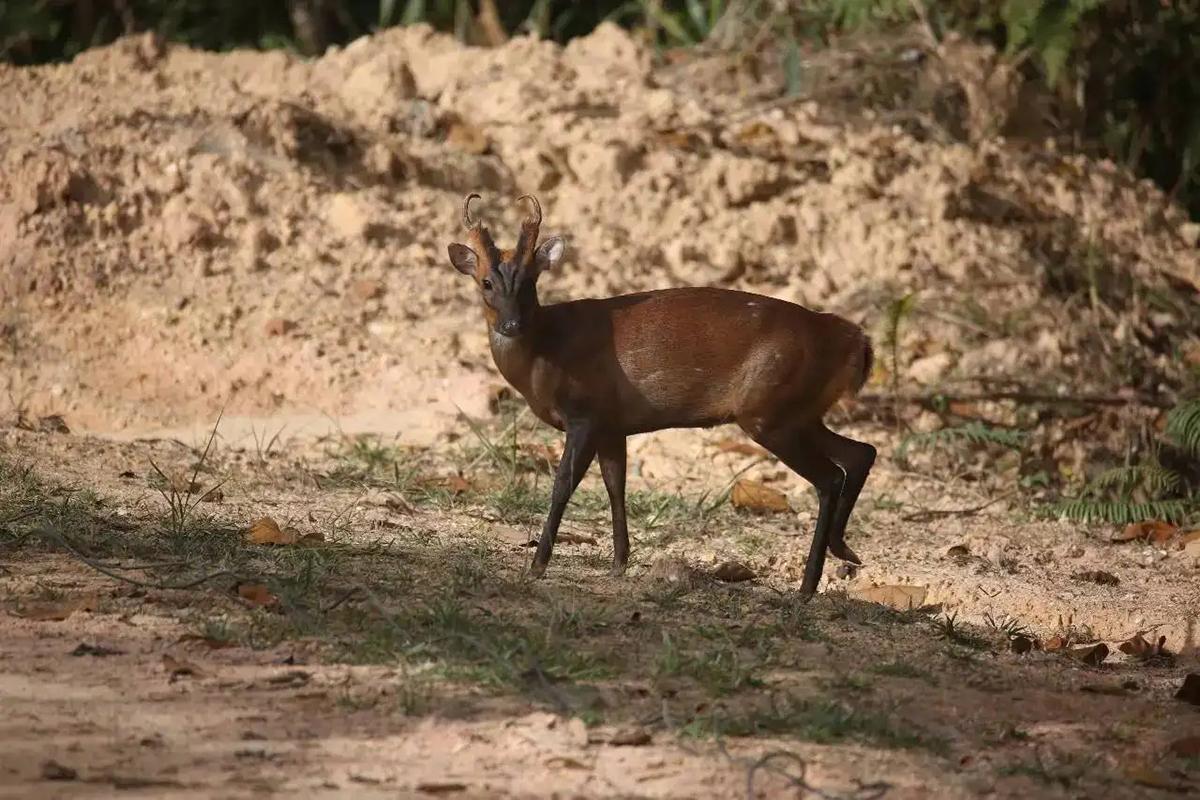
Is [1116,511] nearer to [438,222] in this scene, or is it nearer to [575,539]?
[575,539]

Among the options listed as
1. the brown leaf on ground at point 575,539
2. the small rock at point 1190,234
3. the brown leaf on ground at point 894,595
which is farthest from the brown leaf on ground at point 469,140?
the brown leaf on ground at point 894,595

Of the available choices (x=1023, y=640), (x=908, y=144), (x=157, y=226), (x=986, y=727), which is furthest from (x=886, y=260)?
(x=986, y=727)

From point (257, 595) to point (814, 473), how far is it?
2.08 metres

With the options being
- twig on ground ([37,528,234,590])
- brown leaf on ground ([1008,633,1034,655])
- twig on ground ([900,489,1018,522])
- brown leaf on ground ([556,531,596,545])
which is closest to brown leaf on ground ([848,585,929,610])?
brown leaf on ground ([1008,633,1034,655])

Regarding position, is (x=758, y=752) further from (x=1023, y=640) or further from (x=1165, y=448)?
(x=1165, y=448)

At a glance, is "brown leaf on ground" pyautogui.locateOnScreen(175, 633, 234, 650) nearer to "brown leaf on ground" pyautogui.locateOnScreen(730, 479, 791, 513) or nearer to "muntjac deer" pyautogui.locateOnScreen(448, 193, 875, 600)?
"muntjac deer" pyautogui.locateOnScreen(448, 193, 875, 600)

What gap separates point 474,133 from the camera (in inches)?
435

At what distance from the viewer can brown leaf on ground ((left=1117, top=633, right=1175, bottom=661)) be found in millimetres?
6328

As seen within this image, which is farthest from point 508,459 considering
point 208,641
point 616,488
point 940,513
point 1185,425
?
point 1185,425

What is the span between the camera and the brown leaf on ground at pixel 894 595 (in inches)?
268

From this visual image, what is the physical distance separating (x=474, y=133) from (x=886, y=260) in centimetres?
259

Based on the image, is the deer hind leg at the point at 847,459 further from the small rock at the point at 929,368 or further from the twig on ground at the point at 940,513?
the small rock at the point at 929,368

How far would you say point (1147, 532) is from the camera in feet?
27.8

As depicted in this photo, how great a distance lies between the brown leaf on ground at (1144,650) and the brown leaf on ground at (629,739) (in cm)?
245
